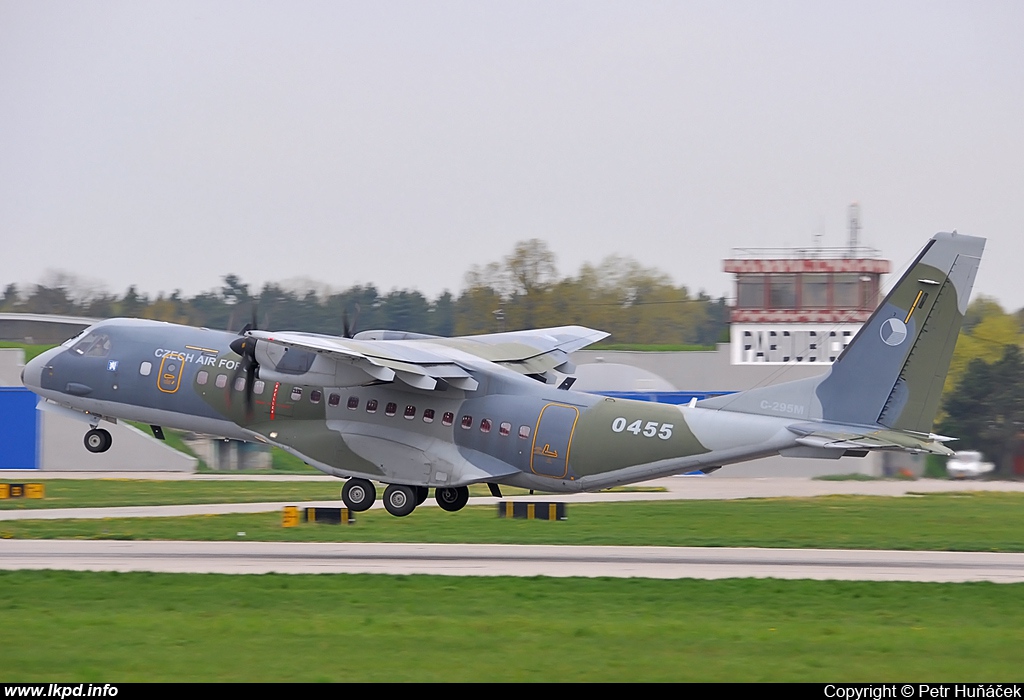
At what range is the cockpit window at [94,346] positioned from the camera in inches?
1201

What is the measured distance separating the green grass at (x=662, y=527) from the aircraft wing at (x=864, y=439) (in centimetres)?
541

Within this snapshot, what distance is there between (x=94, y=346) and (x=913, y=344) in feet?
66.4

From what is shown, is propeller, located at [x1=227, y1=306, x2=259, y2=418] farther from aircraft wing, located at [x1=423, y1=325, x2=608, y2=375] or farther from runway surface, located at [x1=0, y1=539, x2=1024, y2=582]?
aircraft wing, located at [x1=423, y1=325, x2=608, y2=375]

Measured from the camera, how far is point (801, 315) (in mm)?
66750

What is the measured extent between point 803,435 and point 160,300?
43.2 meters

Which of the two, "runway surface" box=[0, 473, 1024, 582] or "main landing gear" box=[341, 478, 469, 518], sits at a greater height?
"main landing gear" box=[341, 478, 469, 518]

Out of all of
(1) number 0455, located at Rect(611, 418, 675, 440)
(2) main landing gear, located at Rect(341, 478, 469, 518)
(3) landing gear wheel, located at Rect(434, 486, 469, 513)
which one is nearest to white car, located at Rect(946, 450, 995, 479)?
(1) number 0455, located at Rect(611, 418, 675, 440)

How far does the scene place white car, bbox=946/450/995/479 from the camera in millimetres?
46156

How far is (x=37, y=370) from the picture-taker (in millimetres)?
31203

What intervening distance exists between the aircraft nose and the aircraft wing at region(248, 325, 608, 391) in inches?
349

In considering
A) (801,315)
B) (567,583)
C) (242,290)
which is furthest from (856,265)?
(567,583)
